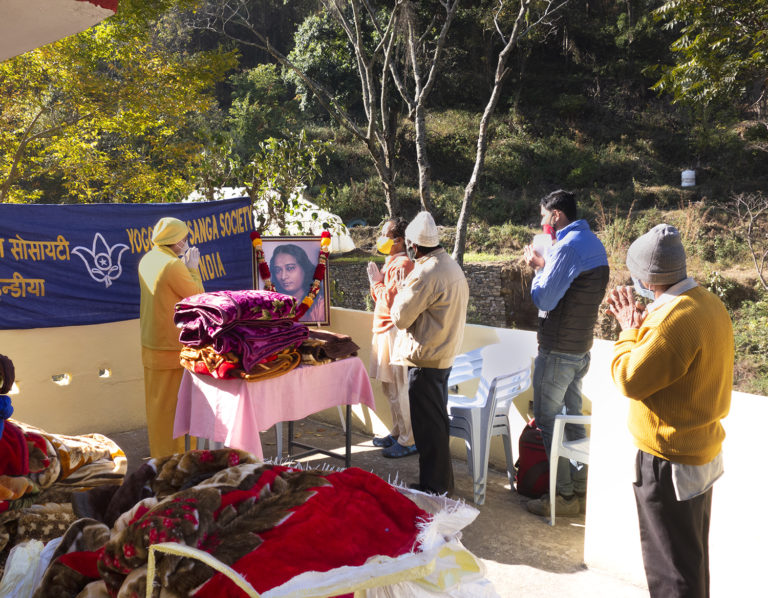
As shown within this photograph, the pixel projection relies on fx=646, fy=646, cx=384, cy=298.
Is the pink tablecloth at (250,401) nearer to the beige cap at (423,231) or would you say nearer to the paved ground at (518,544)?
the paved ground at (518,544)

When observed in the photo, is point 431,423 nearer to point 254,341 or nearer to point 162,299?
point 254,341

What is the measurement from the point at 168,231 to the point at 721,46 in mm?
10724

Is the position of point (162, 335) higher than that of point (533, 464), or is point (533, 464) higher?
point (162, 335)

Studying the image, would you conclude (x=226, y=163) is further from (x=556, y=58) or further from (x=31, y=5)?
(x=556, y=58)

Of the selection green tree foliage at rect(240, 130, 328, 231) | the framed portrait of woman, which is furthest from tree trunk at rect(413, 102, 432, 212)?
the framed portrait of woman

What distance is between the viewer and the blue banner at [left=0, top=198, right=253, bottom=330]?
18.4 feet

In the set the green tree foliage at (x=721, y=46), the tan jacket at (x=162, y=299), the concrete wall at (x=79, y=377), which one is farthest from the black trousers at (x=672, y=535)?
the green tree foliage at (x=721, y=46)

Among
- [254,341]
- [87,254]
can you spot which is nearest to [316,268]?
[254,341]

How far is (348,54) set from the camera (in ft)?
73.6

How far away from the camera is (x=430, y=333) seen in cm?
421

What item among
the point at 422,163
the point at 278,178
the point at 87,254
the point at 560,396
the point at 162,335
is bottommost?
the point at 560,396

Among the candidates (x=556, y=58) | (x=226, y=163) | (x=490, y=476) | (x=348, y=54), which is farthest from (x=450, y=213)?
(x=490, y=476)

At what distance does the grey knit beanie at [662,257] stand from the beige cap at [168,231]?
3159mm

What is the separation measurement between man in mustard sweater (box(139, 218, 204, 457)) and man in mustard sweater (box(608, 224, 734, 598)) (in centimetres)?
305
